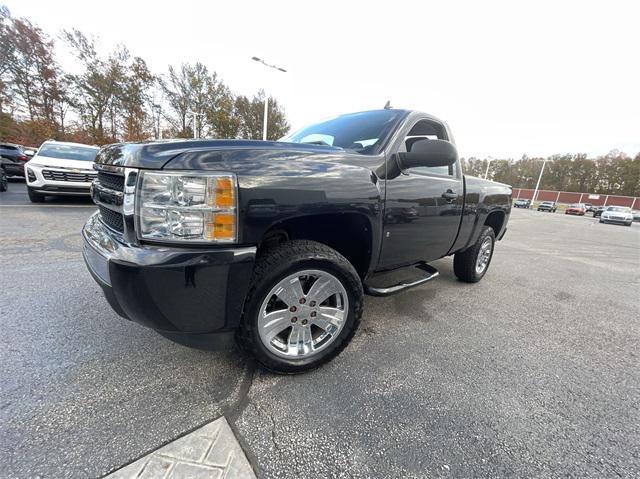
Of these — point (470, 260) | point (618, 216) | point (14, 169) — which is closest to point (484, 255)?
point (470, 260)

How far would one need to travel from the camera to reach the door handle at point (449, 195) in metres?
2.74

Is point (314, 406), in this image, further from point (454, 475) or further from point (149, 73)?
point (149, 73)

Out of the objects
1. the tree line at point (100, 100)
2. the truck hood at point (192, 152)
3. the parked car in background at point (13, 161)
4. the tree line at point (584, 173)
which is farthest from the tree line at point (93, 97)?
the tree line at point (584, 173)

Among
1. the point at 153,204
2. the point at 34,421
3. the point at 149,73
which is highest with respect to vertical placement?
the point at 149,73

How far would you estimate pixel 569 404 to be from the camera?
5.97 ft

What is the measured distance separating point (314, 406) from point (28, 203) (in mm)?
9379

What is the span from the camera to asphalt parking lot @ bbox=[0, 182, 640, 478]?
4.49 ft

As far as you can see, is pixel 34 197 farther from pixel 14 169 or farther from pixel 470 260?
pixel 470 260

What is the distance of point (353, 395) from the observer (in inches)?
69.6

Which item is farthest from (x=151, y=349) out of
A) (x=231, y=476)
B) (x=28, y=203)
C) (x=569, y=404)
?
(x=28, y=203)

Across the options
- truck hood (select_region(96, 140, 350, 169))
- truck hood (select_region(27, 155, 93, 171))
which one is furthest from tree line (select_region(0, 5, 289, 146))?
truck hood (select_region(96, 140, 350, 169))

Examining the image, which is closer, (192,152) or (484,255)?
(192,152)

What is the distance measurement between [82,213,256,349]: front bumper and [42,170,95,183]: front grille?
284 inches

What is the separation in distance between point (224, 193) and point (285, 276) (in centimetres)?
61
